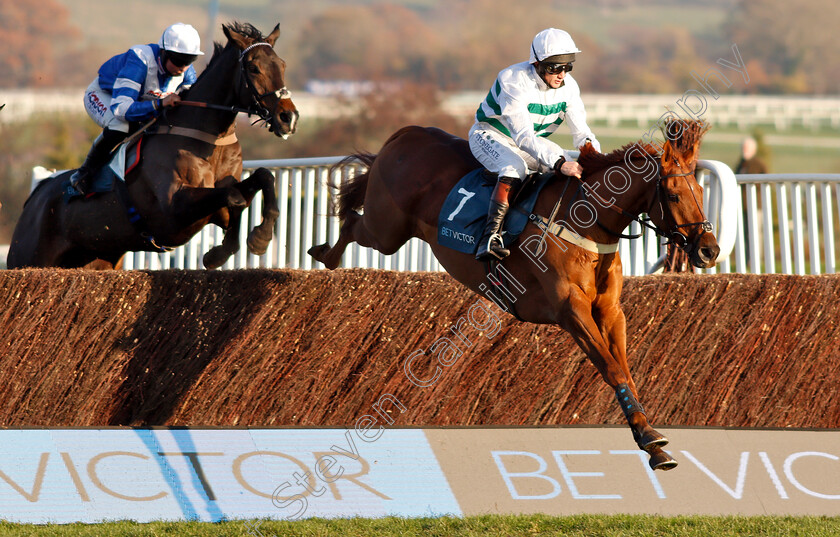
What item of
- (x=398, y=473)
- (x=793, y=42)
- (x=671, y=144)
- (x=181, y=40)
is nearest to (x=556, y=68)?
(x=671, y=144)

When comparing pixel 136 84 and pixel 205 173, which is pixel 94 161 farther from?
pixel 205 173

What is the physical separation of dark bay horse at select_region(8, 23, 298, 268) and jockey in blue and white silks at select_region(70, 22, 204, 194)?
0.16 m

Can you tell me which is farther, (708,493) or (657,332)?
(657,332)

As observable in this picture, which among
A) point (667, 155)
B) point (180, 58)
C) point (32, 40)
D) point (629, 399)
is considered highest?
point (180, 58)

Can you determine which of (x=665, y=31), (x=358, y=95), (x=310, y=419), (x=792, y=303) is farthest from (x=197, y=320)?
(x=665, y=31)

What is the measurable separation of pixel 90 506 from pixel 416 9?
97.3m

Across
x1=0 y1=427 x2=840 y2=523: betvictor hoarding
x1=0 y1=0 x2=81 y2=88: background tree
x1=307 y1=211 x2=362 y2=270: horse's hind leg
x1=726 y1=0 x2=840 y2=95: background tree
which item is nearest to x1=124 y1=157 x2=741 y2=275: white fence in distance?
x1=307 y1=211 x2=362 y2=270: horse's hind leg

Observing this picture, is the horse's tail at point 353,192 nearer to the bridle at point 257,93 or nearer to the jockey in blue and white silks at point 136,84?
the bridle at point 257,93

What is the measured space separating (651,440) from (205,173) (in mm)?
3843

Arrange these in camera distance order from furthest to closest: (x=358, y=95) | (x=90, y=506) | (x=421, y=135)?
(x=358, y=95)
(x=421, y=135)
(x=90, y=506)

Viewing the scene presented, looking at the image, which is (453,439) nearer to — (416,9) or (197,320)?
(197,320)

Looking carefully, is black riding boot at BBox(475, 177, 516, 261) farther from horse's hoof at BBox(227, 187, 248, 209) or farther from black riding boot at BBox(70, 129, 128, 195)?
black riding boot at BBox(70, 129, 128, 195)

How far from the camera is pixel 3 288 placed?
6215mm

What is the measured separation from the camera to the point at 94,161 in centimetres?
759
